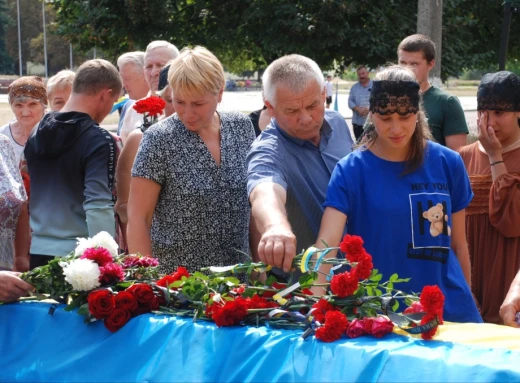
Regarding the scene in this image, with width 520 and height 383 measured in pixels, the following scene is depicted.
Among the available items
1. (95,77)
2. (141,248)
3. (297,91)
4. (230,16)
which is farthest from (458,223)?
(230,16)

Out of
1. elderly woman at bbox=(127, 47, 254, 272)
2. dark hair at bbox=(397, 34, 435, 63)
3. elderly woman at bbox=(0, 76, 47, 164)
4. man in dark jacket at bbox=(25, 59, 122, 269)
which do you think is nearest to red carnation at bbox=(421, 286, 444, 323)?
elderly woman at bbox=(127, 47, 254, 272)

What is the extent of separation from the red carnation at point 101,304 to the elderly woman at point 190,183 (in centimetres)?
87

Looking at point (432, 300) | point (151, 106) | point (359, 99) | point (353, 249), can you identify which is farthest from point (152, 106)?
point (359, 99)

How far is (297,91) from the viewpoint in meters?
3.29

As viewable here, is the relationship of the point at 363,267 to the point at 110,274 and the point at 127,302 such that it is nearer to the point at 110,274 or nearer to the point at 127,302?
the point at 127,302

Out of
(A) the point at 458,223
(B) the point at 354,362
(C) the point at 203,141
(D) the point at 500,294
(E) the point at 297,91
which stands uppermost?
(E) the point at 297,91

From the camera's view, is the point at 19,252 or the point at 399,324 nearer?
the point at 399,324

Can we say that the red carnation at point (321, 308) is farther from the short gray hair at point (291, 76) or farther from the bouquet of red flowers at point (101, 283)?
the short gray hair at point (291, 76)

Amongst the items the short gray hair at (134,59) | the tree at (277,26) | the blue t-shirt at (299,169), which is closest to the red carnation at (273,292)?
the blue t-shirt at (299,169)

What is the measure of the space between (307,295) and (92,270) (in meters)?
0.76

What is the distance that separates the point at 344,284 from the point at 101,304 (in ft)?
2.83

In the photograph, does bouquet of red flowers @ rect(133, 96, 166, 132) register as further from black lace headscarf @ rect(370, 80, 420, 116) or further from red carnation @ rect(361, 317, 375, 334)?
red carnation @ rect(361, 317, 375, 334)

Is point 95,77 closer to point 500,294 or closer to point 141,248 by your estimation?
point 141,248

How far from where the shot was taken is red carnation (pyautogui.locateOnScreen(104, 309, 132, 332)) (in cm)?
276
